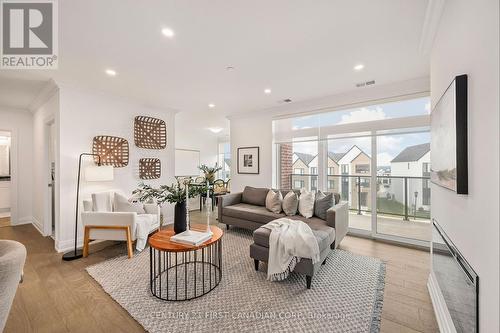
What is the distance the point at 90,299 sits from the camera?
84.4 inches

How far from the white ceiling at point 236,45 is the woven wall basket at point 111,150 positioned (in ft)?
2.92

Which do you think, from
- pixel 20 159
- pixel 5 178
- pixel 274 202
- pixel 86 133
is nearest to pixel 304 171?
pixel 274 202

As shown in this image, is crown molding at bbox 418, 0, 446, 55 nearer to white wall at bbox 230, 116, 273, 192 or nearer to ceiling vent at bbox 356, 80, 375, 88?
ceiling vent at bbox 356, 80, 375, 88

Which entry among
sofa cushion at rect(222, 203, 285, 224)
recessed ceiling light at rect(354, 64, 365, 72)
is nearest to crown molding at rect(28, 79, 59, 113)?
sofa cushion at rect(222, 203, 285, 224)

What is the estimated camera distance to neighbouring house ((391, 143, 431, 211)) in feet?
11.5

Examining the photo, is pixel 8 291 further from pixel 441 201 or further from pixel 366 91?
pixel 366 91

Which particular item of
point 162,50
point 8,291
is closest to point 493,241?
point 8,291

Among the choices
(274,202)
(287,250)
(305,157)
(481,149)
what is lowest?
(287,250)

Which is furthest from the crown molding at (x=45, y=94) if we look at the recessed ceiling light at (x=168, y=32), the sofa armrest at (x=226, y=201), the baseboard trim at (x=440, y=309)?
the baseboard trim at (x=440, y=309)

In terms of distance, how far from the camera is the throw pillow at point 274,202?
A: 394cm

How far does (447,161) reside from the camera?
153cm

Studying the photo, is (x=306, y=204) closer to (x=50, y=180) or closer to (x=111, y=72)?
(x=111, y=72)

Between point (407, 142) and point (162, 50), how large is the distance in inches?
158

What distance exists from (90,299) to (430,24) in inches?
168
